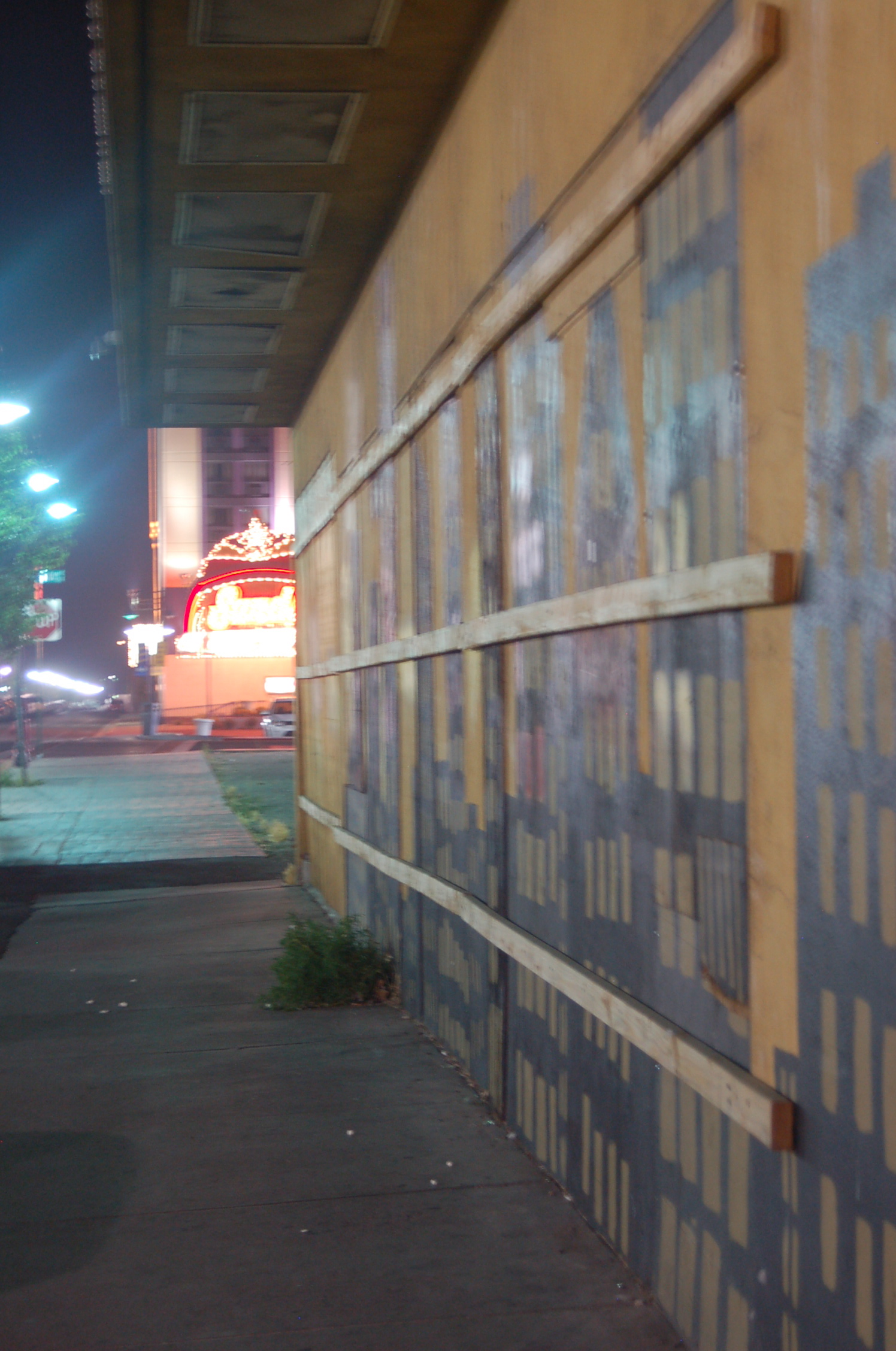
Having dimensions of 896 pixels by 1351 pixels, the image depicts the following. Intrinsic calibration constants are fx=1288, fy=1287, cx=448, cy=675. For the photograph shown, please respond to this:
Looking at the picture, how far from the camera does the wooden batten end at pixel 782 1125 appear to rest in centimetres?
299

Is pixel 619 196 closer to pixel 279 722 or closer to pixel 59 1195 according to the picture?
pixel 59 1195

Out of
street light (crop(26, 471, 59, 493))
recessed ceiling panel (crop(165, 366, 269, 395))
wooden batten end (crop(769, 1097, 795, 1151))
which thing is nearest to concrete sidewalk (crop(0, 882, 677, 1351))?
wooden batten end (crop(769, 1097, 795, 1151))

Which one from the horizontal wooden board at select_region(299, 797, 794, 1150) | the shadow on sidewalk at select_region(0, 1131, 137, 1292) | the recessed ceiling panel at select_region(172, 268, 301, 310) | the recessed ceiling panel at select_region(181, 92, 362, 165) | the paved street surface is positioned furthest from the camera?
the paved street surface

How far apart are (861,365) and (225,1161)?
13.2 ft

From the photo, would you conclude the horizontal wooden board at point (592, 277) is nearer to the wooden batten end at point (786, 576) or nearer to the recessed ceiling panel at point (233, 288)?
the wooden batten end at point (786, 576)

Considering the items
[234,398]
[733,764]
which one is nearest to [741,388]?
[733,764]

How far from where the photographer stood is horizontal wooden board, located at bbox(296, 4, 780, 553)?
10.0ft

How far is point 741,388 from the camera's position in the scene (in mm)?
3248

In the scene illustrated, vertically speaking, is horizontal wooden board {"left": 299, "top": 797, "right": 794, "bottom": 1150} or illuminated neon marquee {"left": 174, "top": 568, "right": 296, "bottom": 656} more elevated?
illuminated neon marquee {"left": 174, "top": 568, "right": 296, "bottom": 656}

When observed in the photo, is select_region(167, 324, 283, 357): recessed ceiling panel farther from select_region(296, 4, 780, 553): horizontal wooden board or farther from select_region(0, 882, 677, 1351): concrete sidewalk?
select_region(0, 882, 677, 1351): concrete sidewalk

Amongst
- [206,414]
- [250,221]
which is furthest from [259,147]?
[206,414]

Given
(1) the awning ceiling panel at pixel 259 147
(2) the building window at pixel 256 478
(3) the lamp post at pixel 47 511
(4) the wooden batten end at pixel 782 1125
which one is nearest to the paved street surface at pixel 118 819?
(3) the lamp post at pixel 47 511

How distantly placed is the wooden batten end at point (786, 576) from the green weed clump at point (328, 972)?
18.1ft

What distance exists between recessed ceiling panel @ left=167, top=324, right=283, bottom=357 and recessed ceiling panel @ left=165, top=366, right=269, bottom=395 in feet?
1.44
